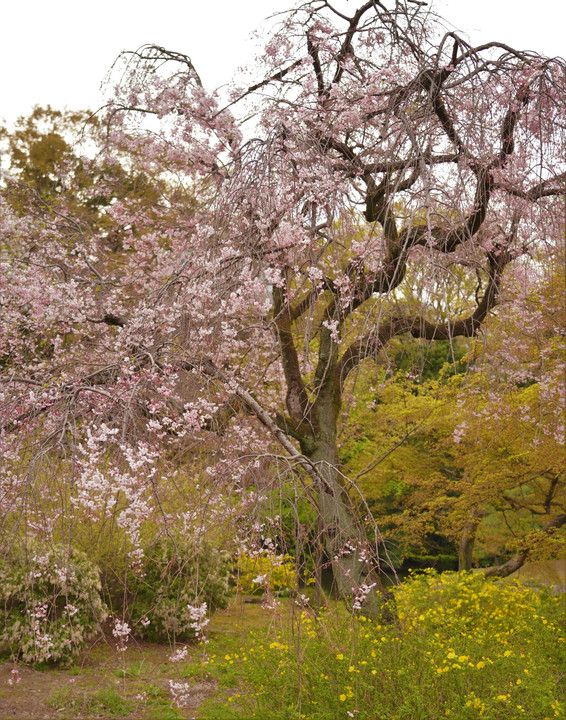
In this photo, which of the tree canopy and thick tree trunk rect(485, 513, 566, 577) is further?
thick tree trunk rect(485, 513, 566, 577)

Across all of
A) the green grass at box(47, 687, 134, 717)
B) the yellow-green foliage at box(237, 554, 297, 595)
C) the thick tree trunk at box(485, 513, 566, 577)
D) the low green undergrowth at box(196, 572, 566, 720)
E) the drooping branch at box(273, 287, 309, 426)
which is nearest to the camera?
the yellow-green foliage at box(237, 554, 297, 595)

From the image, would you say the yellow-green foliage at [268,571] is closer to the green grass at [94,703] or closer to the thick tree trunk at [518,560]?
the green grass at [94,703]

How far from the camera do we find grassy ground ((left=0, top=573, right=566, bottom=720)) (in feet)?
11.0

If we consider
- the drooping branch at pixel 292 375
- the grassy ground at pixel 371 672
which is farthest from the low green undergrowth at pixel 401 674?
the drooping branch at pixel 292 375

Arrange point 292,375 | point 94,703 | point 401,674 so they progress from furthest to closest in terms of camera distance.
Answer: point 292,375, point 94,703, point 401,674

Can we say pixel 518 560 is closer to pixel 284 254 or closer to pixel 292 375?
pixel 292 375

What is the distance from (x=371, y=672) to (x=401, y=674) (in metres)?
0.22

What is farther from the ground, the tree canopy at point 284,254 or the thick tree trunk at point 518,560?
the tree canopy at point 284,254

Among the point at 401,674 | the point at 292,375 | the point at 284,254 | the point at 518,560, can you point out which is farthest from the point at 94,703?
the point at 518,560

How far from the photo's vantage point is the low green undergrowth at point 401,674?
3.33m

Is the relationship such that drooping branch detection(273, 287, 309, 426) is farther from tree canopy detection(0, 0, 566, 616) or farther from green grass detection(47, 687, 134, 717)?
green grass detection(47, 687, 134, 717)

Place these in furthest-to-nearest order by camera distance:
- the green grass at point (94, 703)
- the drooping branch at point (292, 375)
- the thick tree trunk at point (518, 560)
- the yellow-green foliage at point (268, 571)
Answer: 1. the thick tree trunk at point (518, 560)
2. the drooping branch at point (292, 375)
3. the green grass at point (94, 703)
4. the yellow-green foliage at point (268, 571)

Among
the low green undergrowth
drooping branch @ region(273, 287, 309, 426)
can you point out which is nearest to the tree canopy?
drooping branch @ region(273, 287, 309, 426)

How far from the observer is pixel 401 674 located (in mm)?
3572
